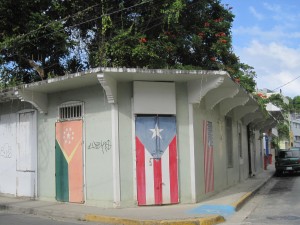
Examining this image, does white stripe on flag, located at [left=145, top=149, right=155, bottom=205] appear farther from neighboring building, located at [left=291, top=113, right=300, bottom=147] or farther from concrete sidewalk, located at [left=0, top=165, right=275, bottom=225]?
neighboring building, located at [left=291, top=113, right=300, bottom=147]

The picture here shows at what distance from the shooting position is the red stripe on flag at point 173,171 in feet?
38.0

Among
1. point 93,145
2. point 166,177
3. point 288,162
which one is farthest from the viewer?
point 288,162

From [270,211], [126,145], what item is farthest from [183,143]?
[270,211]

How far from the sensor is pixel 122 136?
11.4 metres

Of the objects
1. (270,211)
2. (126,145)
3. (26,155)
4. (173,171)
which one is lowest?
(270,211)

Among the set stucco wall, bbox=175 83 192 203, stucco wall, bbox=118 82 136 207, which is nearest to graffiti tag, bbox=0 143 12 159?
stucco wall, bbox=118 82 136 207

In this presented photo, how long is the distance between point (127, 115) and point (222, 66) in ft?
31.4

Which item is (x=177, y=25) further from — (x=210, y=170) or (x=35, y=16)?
(x=210, y=170)

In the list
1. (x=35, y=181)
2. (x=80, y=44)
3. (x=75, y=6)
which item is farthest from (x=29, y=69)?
(x=35, y=181)

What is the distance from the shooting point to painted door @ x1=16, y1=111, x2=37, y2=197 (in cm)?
1361

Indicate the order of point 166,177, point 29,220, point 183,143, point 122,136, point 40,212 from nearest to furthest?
1. point 29,220
2. point 40,212
3. point 122,136
4. point 166,177
5. point 183,143

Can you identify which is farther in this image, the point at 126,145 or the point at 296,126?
the point at 296,126

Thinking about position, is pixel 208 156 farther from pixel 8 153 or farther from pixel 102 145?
pixel 8 153

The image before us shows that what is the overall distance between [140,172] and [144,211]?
127 centimetres
